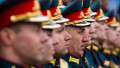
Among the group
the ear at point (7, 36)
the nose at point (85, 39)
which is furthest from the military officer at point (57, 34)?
the ear at point (7, 36)

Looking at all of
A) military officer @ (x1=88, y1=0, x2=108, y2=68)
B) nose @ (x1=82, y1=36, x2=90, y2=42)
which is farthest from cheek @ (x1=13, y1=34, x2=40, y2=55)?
military officer @ (x1=88, y1=0, x2=108, y2=68)

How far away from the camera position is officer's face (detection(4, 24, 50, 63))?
2004 mm

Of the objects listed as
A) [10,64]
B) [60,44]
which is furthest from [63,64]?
[10,64]

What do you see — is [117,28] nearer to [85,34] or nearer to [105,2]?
[85,34]

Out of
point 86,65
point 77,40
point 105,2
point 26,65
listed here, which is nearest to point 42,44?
point 26,65

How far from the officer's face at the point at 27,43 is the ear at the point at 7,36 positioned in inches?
0.5

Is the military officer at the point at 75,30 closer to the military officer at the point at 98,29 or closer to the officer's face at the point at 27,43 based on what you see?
the military officer at the point at 98,29

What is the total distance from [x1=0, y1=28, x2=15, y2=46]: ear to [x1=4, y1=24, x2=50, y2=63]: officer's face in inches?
0.5

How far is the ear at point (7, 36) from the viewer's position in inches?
80.0

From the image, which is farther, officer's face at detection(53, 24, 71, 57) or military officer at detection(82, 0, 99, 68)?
military officer at detection(82, 0, 99, 68)

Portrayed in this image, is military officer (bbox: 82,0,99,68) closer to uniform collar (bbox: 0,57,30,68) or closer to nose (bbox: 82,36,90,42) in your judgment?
nose (bbox: 82,36,90,42)

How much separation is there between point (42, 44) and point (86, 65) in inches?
112

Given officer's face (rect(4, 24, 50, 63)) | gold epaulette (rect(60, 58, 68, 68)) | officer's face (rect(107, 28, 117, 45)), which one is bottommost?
officer's face (rect(107, 28, 117, 45))

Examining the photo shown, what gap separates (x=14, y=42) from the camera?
2020 millimetres
